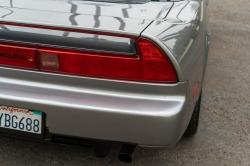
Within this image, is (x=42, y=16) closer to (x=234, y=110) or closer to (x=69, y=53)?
(x=69, y=53)

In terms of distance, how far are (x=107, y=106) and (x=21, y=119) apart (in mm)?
519

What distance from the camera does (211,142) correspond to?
105 inches

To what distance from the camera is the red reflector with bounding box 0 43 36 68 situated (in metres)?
1.65

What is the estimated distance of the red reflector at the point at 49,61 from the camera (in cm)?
163

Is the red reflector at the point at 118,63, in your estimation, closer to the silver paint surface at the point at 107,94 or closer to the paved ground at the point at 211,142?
the silver paint surface at the point at 107,94

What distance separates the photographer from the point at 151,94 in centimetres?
161

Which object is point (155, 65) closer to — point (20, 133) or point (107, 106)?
point (107, 106)

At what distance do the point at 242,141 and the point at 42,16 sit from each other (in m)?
2.05

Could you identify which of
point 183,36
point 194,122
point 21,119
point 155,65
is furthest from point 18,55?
point 194,122

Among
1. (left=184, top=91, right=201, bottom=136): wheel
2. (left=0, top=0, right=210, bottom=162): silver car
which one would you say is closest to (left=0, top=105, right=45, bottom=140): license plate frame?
(left=0, top=0, right=210, bottom=162): silver car

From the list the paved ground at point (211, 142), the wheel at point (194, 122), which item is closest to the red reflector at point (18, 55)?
the paved ground at point (211, 142)

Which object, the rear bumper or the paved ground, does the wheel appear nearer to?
the paved ground

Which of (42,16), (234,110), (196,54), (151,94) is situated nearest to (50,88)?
(42,16)

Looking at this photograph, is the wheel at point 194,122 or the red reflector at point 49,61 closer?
the red reflector at point 49,61
